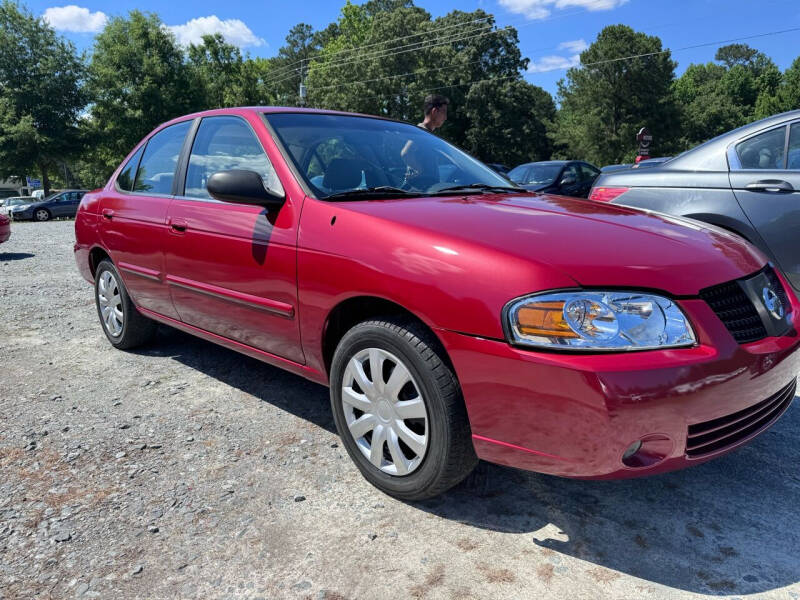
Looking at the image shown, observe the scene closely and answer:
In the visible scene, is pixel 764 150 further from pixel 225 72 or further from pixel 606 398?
pixel 225 72

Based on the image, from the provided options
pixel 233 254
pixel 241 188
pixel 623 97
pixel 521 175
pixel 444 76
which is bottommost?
pixel 233 254

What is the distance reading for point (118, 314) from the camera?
438 cm

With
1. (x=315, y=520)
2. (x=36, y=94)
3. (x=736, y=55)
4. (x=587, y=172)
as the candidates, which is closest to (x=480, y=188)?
(x=315, y=520)

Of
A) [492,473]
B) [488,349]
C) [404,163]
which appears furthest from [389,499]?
[404,163]

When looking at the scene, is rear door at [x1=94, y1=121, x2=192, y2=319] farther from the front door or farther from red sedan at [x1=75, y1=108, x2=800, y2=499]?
red sedan at [x1=75, y1=108, x2=800, y2=499]

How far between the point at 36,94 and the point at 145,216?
3327 cm

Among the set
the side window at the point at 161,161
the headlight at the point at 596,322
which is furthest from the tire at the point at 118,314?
the headlight at the point at 596,322

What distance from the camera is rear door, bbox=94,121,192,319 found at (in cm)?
363

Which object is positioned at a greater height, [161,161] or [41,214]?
[161,161]

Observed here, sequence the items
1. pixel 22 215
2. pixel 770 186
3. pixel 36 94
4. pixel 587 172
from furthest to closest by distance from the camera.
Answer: pixel 36 94 → pixel 22 215 → pixel 587 172 → pixel 770 186

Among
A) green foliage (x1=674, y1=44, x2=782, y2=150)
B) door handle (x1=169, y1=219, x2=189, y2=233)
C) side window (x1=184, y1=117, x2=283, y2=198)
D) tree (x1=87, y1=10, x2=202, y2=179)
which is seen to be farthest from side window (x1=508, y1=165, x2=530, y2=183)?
green foliage (x1=674, y1=44, x2=782, y2=150)

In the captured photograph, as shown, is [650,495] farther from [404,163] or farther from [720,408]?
[404,163]

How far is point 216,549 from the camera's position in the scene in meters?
2.10

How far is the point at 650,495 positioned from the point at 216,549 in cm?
165
